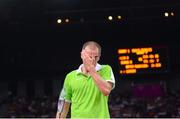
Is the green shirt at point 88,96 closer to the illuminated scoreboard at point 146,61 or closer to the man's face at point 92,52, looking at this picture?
the man's face at point 92,52

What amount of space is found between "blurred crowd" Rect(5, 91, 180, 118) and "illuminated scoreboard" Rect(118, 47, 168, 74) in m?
2.92

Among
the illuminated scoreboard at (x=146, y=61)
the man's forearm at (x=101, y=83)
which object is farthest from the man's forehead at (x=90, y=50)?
A: the illuminated scoreboard at (x=146, y=61)

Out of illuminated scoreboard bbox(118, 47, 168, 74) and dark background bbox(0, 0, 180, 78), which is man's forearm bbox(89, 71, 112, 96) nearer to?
dark background bbox(0, 0, 180, 78)

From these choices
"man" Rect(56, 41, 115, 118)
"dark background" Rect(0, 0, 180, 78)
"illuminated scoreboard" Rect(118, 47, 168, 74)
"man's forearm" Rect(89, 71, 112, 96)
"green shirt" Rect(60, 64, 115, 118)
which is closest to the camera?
"man's forearm" Rect(89, 71, 112, 96)

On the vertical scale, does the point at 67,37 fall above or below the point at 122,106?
above

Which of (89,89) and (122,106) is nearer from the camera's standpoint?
(89,89)

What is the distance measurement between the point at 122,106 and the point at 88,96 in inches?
556

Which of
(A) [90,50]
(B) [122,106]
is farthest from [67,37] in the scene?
(A) [90,50]

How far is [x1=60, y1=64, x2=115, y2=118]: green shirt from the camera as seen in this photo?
395 cm

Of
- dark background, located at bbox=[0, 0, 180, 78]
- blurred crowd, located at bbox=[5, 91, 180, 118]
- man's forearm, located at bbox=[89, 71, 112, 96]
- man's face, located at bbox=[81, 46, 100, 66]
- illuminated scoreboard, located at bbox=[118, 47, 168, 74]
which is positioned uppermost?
dark background, located at bbox=[0, 0, 180, 78]

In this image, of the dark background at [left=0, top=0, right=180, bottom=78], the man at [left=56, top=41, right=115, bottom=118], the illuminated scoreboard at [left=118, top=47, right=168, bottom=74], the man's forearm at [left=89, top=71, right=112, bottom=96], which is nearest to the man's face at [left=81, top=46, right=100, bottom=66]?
the man at [left=56, top=41, right=115, bottom=118]

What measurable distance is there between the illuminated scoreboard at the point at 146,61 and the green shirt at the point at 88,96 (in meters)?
10.5

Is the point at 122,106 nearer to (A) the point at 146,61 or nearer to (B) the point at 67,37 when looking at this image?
(B) the point at 67,37

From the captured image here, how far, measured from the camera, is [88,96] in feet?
13.0
